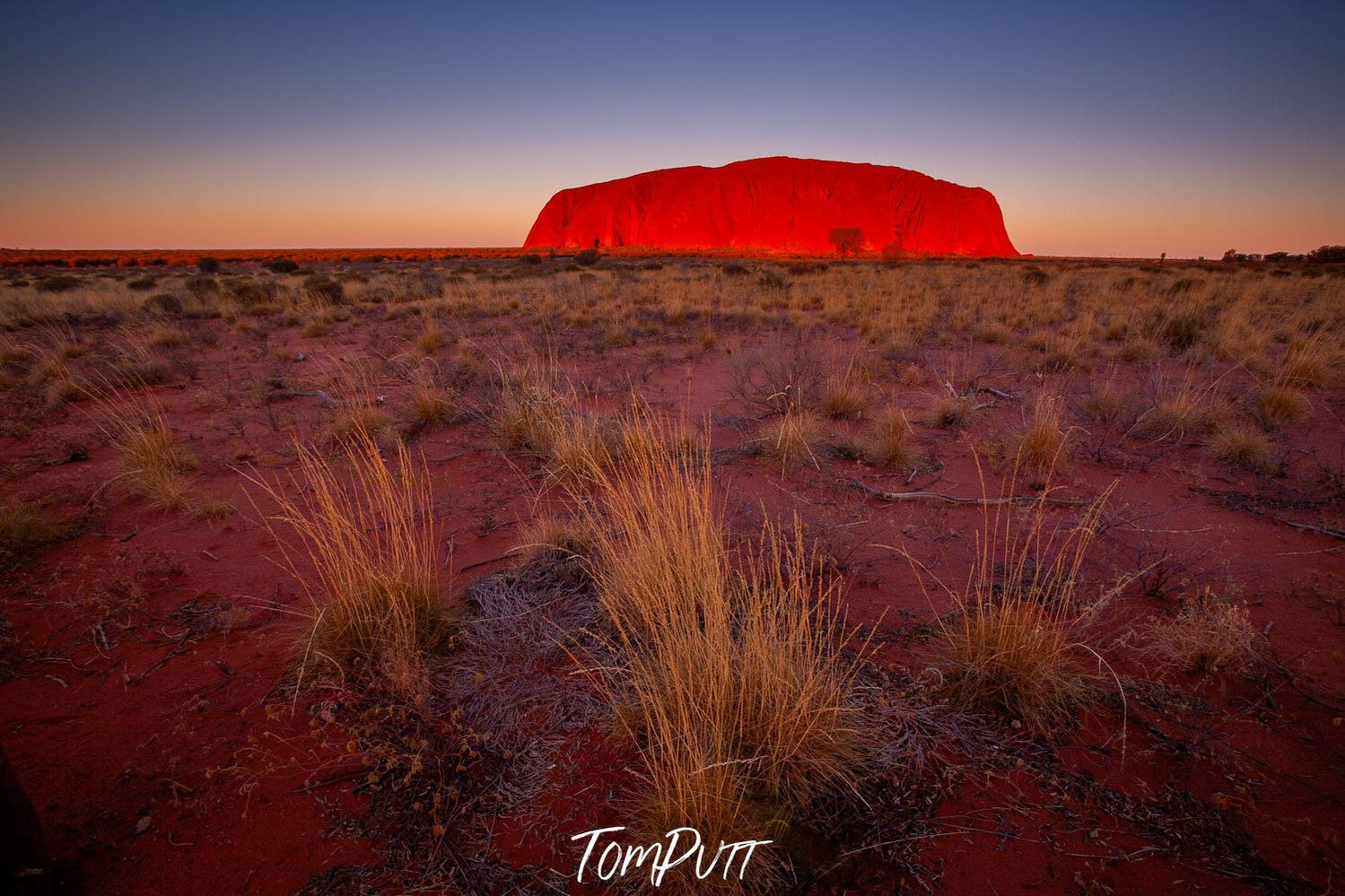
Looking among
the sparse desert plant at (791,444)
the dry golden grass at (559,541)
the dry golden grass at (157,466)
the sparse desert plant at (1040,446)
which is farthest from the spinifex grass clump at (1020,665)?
the dry golden grass at (157,466)

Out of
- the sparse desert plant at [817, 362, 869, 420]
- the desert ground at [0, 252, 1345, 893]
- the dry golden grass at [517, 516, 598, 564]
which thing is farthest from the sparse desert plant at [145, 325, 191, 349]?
the sparse desert plant at [817, 362, 869, 420]

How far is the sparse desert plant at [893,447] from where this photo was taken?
4.20 m

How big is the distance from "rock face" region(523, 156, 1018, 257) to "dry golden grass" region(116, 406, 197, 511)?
72.9 m

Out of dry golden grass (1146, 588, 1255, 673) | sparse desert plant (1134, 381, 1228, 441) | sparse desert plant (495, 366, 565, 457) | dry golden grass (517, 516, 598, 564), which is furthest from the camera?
sparse desert plant (1134, 381, 1228, 441)

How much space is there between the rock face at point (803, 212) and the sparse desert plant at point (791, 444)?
71613 mm

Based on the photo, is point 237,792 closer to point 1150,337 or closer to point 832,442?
point 832,442

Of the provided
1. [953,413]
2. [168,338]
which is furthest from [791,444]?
[168,338]

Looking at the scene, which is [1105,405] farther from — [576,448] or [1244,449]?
[576,448]

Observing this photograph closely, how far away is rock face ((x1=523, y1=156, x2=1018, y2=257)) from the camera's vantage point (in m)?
75.0

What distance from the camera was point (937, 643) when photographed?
224 cm

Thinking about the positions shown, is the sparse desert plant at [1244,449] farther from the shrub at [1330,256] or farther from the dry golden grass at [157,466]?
the shrub at [1330,256]

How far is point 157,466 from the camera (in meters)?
3.87

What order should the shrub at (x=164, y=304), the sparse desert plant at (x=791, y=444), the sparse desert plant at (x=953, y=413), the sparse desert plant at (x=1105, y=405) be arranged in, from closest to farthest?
1. the sparse desert plant at (x=791, y=444)
2. the sparse desert plant at (x=1105, y=405)
3. the sparse desert plant at (x=953, y=413)
4. the shrub at (x=164, y=304)

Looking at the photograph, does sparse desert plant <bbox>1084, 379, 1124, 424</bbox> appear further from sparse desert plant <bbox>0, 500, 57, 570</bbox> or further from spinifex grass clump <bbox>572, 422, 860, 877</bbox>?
sparse desert plant <bbox>0, 500, 57, 570</bbox>
